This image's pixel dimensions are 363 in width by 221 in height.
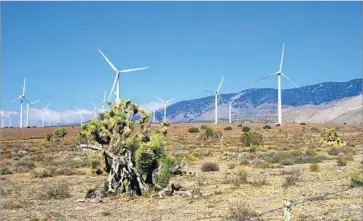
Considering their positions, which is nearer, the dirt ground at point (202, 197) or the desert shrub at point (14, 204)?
the dirt ground at point (202, 197)

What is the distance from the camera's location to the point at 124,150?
22594 millimetres

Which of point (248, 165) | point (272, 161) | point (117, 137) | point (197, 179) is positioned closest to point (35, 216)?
point (117, 137)

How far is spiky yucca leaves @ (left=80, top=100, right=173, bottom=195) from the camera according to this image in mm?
22250

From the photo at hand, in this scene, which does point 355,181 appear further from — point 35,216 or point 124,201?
point 35,216

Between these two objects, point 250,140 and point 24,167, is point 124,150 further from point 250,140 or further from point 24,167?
point 250,140

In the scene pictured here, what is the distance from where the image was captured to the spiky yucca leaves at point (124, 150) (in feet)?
73.0

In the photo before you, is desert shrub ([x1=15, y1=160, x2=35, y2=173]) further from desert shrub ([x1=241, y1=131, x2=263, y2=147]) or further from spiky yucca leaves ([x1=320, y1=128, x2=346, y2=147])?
spiky yucca leaves ([x1=320, y1=128, x2=346, y2=147])

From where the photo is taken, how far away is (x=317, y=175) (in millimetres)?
28016

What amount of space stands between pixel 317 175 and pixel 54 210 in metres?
14.3

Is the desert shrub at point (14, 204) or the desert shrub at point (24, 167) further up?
the desert shrub at point (24, 167)

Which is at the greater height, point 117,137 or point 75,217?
point 117,137

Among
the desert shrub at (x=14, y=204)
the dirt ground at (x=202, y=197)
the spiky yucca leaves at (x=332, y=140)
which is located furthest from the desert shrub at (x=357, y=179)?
the spiky yucca leaves at (x=332, y=140)

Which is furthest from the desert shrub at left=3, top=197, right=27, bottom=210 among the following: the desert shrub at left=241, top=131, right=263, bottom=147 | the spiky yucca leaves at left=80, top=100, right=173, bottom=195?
the desert shrub at left=241, top=131, right=263, bottom=147

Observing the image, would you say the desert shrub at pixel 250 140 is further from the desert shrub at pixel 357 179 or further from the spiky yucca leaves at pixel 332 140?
the desert shrub at pixel 357 179
